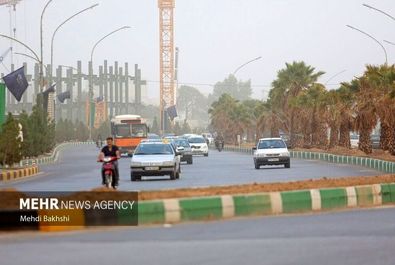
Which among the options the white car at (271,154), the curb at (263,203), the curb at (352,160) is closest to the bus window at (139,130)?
the curb at (352,160)

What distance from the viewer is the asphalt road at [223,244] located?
38.6ft

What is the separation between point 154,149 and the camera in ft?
125

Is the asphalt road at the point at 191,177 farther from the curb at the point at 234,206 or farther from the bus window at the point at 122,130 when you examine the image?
the bus window at the point at 122,130

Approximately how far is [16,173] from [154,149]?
8.40 meters

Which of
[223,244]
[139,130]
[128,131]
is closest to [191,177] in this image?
[223,244]

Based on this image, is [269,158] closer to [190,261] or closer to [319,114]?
[319,114]

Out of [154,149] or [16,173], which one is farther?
[16,173]

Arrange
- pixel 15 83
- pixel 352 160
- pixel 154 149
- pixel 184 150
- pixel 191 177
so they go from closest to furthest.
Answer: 1. pixel 154 149
2. pixel 191 177
3. pixel 352 160
4. pixel 184 150
5. pixel 15 83

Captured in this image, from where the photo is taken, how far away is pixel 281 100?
294 ft

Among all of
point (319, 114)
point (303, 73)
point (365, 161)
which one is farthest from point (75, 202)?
point (303, 73)

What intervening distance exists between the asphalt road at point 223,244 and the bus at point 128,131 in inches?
2149

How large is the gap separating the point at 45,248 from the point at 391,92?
4041cm

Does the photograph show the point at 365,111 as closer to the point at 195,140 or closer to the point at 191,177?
the point at 191,177

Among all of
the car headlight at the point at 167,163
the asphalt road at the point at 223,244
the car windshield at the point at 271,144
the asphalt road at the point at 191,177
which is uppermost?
the car windshield at the point at 271,144
